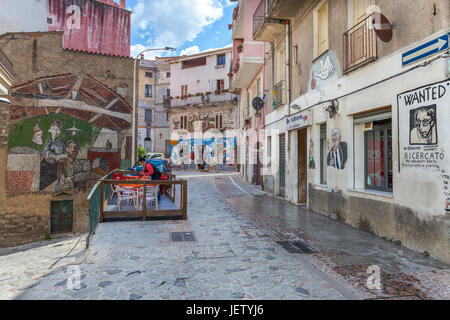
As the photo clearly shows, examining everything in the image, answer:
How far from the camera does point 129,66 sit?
16.8 meters

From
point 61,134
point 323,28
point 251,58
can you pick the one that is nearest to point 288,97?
point 323,28

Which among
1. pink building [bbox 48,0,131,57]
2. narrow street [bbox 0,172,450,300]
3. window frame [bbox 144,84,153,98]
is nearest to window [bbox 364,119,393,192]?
narrow street [bbox 0,172,450,300]

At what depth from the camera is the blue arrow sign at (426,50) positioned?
506 cm

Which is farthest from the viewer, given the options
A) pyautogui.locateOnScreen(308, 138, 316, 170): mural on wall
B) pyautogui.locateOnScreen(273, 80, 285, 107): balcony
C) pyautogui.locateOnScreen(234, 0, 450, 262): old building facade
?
pyautogui.locateOnScreen(273, 80, 285, 107): balcony

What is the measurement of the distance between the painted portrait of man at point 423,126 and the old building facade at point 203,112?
25190 mm

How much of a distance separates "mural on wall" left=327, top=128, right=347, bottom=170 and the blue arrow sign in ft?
8.92

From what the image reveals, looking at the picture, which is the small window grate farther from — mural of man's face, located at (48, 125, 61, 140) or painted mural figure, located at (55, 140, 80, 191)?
mural of man's face, located at (48, 125, 61, 140)

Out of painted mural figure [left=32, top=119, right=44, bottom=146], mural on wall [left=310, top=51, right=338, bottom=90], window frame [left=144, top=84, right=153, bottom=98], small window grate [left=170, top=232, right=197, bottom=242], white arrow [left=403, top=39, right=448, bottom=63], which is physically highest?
window frame [left=144, top=84, right=153, bottom=98]

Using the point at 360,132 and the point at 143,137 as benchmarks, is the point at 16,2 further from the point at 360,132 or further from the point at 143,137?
the point at 143,137

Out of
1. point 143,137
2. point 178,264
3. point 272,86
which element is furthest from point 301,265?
point 143,137

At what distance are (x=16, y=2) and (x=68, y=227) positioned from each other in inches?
498

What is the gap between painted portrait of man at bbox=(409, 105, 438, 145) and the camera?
5309mm

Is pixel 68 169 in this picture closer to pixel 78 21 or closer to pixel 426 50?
pixel 78 21

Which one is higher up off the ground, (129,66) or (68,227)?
(129,66)
